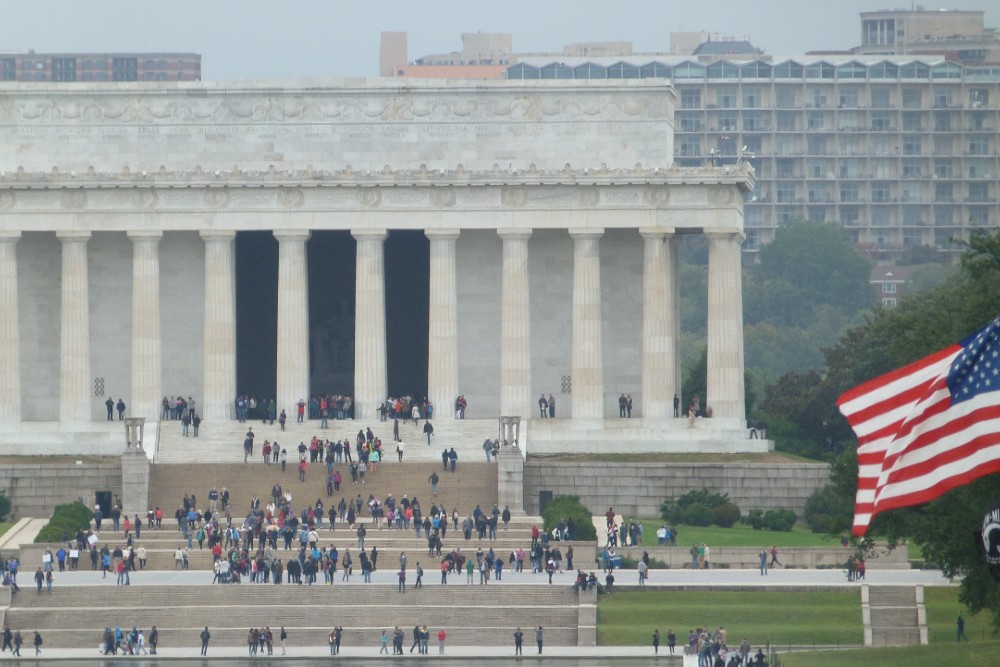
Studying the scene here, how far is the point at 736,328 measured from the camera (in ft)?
383

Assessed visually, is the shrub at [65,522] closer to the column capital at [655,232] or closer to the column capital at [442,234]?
the column capital at [442,234]

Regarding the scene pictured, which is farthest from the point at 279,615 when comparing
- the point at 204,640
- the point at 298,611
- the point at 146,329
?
the point at 146,329

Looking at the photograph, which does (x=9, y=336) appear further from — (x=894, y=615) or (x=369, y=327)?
(x=894, y=615)

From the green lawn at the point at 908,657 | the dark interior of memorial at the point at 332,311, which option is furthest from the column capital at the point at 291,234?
the green lawn at the point at 908,657

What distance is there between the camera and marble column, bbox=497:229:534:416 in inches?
4567

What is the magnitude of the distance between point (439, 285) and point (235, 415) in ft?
34.8

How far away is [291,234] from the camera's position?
116 metres

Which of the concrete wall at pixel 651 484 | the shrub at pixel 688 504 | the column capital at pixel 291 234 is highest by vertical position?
the column capital at pixel 291 234

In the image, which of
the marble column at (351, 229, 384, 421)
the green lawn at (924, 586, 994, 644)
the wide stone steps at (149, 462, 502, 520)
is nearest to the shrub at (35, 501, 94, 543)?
the wide stone steps at (149, 462, 502, 520)

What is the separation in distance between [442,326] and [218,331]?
382 inches

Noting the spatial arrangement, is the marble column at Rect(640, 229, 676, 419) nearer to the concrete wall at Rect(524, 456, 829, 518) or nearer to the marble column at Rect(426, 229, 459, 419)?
the concrete wall at Rect(524, 456, 829, 518)

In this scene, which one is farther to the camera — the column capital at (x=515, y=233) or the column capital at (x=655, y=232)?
the column capital at (x=515, y=233)

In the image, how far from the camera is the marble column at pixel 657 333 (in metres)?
116

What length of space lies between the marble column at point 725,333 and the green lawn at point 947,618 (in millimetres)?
27092
